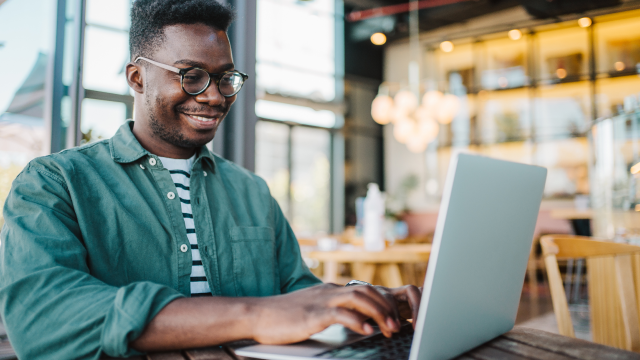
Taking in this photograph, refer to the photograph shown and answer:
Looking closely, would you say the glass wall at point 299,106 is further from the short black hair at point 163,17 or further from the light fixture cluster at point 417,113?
the short black hair at point 163,17

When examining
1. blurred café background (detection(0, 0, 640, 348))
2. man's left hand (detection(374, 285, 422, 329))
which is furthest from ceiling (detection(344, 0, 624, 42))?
man's left hand (detection(374, 285, 422, 329))

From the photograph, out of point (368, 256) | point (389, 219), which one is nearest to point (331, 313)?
point (368, 256)

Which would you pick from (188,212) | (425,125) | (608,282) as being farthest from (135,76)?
(425,125)

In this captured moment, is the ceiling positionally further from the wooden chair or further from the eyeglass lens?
the eyeglass lens

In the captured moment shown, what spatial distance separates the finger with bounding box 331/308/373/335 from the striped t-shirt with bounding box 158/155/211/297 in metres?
0.51

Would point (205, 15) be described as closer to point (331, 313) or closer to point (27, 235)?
point (27, 235)

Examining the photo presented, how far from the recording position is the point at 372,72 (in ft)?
34.2

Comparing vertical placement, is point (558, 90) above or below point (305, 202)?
above

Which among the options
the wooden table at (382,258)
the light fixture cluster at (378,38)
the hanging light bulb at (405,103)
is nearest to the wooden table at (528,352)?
the wooden table at (382,258)

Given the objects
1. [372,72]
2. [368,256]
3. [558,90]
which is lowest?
[368,256]

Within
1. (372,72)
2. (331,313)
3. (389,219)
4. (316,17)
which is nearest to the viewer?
(331,313)

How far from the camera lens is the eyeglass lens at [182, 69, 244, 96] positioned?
3.54 feet

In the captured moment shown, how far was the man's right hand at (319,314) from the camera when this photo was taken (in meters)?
0.69

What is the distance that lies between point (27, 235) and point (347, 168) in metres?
9.22
